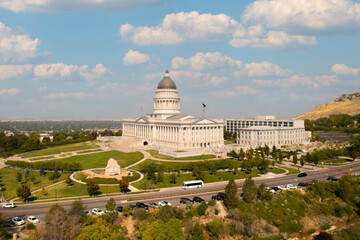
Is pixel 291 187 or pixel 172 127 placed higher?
pixel 172 127

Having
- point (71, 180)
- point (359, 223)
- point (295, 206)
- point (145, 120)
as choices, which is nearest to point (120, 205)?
point (71, 180)

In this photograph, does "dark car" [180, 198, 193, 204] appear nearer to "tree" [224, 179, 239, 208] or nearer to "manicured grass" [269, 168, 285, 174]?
"tree" [224, 179, 239, 208]

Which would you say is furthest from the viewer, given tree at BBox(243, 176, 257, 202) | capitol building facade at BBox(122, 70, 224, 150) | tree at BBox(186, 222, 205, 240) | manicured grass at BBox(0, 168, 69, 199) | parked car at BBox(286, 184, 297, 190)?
capitol building facade at BBox(122, 70, 224, 150)

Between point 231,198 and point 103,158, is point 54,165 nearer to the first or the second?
point 103,158

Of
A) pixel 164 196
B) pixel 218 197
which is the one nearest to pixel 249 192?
pixel 218 197

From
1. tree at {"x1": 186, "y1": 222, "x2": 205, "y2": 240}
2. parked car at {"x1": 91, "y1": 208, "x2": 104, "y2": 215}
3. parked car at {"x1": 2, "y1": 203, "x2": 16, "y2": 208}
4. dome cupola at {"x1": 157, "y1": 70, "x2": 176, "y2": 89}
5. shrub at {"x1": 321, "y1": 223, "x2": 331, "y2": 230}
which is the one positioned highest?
dome cupola at {"x1": 157, "y1": 70, "x2": 176, "y2": 89}

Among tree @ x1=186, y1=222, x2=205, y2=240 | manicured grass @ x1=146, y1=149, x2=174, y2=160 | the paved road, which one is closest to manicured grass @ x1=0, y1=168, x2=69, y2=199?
the paved road

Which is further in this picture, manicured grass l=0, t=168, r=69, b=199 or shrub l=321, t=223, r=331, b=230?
manicured grass l=0, t=168, r=69, b=199
